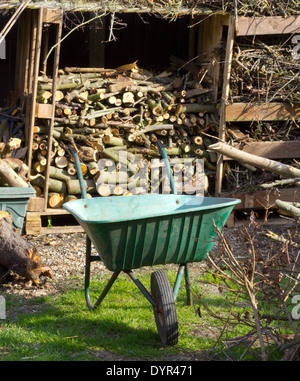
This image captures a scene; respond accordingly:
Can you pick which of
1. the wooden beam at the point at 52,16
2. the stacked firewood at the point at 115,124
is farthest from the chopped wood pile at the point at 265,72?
the wooden beam at the point at 52,16

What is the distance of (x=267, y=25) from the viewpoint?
6695 mm

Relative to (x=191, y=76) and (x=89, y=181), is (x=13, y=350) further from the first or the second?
(x=191, y=76)

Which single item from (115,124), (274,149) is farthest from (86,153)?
(274,149)

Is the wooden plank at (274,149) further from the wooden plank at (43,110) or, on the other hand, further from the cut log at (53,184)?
the wooden plank at (43,110)

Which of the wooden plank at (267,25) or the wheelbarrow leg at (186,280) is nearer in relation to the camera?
the wheelbarrow leg at (186,280)

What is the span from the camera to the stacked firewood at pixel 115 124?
21.7 feet

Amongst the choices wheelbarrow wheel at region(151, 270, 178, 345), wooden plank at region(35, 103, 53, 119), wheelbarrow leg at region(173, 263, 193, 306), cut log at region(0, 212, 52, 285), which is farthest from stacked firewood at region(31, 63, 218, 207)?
wheelbarrow wheel at region(151, 270, 178, 345)

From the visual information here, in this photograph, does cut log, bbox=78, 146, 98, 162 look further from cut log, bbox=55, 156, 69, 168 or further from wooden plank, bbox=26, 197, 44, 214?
wooden plank, bbox=26, 197, 44, 214

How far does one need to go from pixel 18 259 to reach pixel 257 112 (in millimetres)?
3492

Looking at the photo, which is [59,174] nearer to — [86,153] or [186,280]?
[86,153]

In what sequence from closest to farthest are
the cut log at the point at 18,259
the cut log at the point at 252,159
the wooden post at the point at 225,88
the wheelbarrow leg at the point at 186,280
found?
the cut log at the point at 252,159
the wheelbarrow leg at the point at 186,280
the cut log at the point at 18,259
the wooden post at the point at 225,88

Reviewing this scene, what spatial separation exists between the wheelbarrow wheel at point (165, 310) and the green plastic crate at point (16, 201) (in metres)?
2.51

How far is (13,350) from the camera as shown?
3742 mm

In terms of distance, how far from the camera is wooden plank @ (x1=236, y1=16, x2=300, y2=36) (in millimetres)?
6655
